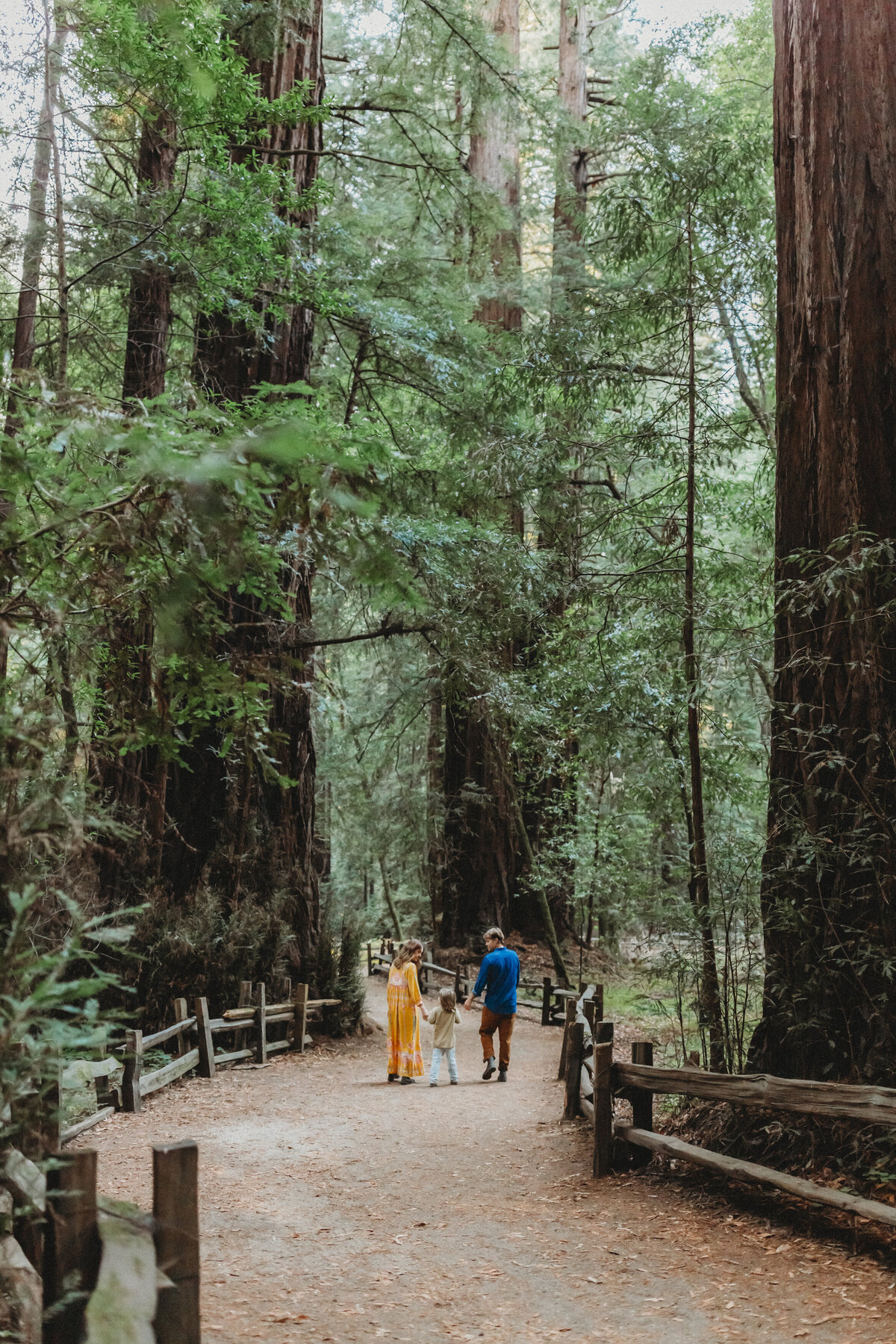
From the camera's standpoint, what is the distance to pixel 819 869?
6.33 meters

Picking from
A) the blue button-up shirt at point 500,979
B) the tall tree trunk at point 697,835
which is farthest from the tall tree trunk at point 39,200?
the blue button-up shirt at point 500,979

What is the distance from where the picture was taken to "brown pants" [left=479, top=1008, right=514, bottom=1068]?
1169 cm

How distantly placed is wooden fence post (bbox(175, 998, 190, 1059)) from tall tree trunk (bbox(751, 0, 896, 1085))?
6.45 m

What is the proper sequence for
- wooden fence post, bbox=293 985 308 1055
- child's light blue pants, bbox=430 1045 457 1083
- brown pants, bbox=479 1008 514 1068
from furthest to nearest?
wooden fence post, bbox=293 985 308 1055 → brown pants, bbox=479 1008 514 1068 → child's light blue pants, bbox=430 1045 457 1083

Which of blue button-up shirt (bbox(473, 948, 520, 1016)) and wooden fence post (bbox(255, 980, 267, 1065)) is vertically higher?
blue button-up shirt (bbox(473, 948, 520, 1016))

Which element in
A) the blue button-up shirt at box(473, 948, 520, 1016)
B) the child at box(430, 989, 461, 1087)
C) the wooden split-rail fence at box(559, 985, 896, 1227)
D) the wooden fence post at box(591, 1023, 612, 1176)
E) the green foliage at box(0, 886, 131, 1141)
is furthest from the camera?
the child at box(430, 989, 461, 1087)

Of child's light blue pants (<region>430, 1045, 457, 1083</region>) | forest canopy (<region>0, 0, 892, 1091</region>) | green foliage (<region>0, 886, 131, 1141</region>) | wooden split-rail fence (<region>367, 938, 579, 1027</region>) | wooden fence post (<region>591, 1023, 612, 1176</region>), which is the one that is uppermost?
forest canopy (<region>0, 0, 892, 1091</region>)

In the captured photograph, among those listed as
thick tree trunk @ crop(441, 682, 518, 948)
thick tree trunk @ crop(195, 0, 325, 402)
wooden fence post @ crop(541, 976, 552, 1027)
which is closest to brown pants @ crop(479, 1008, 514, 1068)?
wooden fence post @ crop(541, 976, 552, 1027)

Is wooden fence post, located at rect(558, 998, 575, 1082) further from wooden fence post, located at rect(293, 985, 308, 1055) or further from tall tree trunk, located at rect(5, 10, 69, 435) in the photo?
tall tree trunk, located at rect(5, 10, 69, 435)

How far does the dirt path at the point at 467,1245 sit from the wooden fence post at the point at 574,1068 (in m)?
0.24

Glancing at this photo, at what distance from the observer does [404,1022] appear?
1148 cm

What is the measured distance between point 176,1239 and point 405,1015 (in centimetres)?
852

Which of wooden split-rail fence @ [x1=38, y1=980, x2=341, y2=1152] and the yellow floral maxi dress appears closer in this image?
wooden split-rail fence @ [x1=38, y1=980, x2=341, y2=1152]

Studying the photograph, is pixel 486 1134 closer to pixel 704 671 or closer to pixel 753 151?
pixel 704 671
